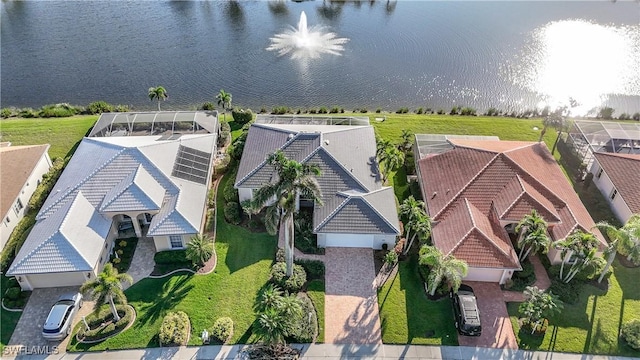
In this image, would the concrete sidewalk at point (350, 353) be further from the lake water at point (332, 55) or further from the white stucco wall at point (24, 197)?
the lake water at point (332, 55)

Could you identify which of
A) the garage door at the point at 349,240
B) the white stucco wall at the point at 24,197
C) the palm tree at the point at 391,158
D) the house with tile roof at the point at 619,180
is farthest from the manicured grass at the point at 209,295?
the house with tile roof at the point at 619,180

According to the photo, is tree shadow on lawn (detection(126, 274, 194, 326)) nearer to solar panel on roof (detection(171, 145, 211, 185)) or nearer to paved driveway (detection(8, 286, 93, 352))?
paved driveway (detection(8, 286, 93, 352))

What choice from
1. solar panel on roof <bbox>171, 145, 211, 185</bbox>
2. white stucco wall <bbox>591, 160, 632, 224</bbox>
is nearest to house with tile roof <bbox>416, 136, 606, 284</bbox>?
white stucco wall <bbox>591, 160, 632, 224</bbox>

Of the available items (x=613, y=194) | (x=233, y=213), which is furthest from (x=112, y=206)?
(x=613, y=194)

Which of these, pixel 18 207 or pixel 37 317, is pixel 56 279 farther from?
pixel 18 207

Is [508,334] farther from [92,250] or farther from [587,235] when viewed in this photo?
[92,250]

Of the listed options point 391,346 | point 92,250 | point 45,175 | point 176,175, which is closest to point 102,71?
point 45,175
